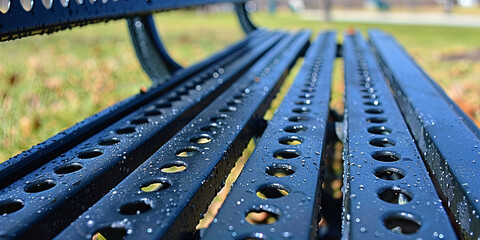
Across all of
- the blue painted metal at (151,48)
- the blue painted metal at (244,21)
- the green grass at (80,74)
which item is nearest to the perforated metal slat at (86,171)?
the blue painted metal at (151,48)

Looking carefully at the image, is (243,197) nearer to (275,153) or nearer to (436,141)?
(275,153)

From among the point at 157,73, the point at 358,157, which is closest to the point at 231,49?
the point at 157,73

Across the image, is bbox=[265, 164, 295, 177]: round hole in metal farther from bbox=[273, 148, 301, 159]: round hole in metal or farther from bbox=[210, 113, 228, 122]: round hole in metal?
bbox=[210, 113, 228, 122]: round hole in metal

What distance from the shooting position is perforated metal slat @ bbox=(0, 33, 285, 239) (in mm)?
688

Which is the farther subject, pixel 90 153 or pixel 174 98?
pixel 174 98

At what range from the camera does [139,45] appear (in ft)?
7.01

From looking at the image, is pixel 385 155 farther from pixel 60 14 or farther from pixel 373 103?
pixel 60 14

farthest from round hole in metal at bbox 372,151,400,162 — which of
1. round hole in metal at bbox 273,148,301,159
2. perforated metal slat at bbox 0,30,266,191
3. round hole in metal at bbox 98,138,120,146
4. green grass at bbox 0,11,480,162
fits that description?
green grass at bbox 0,11,480,162

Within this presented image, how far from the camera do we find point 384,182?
0.75 metres

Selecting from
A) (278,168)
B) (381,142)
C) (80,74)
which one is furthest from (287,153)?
(80,74)

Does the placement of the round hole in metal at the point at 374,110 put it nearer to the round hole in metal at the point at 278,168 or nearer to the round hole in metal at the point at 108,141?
the round hole in metal at the point at 278,168

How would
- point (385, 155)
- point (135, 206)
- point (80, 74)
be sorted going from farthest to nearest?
point (80, 74) < point (385, 155) < point (135, 206)

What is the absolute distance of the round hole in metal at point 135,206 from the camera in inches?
27.7

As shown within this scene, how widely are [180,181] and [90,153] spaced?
28 centimetres
